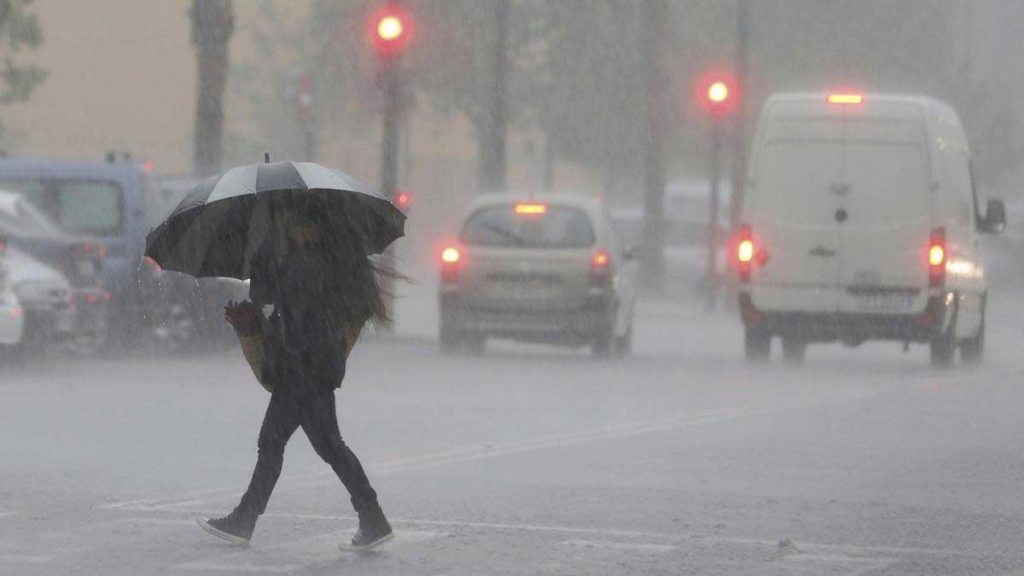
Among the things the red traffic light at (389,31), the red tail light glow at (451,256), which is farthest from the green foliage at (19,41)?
the red tail light glow at (451,256)

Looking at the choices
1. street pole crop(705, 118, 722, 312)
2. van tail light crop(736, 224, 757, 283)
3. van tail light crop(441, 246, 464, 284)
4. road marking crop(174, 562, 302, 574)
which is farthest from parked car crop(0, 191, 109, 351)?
street pole crop(705, 118, 722, 312)

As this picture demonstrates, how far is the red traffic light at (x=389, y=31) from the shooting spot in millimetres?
26875

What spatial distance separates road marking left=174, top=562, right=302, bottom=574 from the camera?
9195 mm

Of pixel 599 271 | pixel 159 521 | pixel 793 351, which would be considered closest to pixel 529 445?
pixel 159 521

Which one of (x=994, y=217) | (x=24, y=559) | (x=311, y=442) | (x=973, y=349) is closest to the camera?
(x=24, y=559)

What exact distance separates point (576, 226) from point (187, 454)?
1077 centimetres

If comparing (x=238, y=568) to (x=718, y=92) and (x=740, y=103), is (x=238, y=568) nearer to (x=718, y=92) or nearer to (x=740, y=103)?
(x=718, y=92)

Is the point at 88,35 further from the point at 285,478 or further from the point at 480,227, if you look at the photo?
the point at 285,478

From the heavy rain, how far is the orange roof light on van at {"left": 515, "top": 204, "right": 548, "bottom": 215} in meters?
0.02

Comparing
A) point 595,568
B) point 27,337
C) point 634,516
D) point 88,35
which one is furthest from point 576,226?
point 88,35

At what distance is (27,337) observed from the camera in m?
21.1

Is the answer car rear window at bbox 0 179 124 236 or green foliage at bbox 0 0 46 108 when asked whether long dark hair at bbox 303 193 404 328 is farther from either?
green foliage at bbox 0 0 46 108

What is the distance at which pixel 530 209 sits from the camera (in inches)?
952

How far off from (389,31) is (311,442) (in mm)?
17426
